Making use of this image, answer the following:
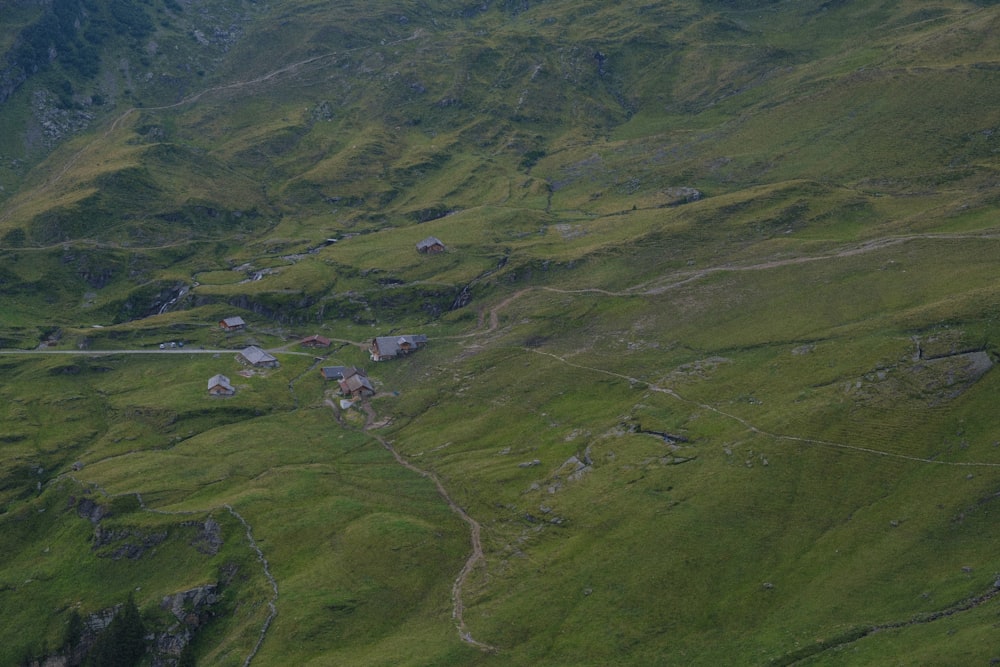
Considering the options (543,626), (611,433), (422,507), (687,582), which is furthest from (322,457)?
(687,582)

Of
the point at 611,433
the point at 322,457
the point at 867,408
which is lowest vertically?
the point at 322,457

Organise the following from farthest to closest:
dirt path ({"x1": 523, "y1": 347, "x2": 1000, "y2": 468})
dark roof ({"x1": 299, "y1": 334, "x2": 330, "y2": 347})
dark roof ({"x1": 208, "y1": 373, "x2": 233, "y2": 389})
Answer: dark roof ({"x1": 299, "y1": 334, "x2": 330, "y2": 347}) → dark roof ({"x1": 208, "y1": 373, "x2": 233, "y2": 389}) → dirt path ({"x1": 523, "y1": 347, "x2": 1000, "y2": 468})

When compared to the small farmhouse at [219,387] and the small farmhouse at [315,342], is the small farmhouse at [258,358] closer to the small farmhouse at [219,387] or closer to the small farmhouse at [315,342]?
the small farmhouse at [315,342]

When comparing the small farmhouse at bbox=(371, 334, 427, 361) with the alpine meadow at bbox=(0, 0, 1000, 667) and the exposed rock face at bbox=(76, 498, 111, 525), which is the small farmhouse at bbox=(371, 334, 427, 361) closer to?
the alpine meadow at bbox=(0, 0, 1000, 667)

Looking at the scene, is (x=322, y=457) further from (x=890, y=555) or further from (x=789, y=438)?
(x=890, y=555)

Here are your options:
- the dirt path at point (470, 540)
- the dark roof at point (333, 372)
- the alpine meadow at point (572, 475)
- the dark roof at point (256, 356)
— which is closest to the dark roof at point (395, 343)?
the alpine meadow at point (572, 475)

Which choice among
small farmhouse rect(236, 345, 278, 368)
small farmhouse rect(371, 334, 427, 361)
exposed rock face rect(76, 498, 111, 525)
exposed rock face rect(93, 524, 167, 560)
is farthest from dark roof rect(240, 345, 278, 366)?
exposed rock face rect(93, 524, 167, 560)
